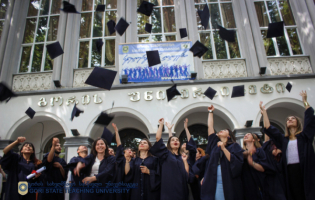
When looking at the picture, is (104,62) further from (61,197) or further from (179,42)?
(61,197)

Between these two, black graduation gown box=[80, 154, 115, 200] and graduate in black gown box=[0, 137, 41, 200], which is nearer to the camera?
black graduation gown box=[80, 154, 115, 200]

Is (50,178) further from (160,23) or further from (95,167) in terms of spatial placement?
(160,23)

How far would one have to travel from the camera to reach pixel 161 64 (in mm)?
8953

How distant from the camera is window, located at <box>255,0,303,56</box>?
30.7ft

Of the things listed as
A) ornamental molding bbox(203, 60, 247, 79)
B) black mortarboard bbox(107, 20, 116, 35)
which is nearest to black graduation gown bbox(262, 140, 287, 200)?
ornamental molding bbox(203, 60, 247, 79)

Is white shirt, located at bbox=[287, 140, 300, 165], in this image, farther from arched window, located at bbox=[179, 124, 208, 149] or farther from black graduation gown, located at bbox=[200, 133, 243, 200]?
arched window, located at bbox=[179, 124, 208, 149]

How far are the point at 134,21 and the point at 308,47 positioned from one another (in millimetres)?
7269

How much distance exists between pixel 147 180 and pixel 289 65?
7.88m

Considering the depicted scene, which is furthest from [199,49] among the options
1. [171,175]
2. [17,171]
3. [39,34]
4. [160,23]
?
[39,34]

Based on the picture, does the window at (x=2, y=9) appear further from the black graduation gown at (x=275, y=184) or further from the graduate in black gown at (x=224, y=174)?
the black graduation gown at (x=275, y=184)

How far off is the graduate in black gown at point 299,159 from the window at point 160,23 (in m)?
7.12

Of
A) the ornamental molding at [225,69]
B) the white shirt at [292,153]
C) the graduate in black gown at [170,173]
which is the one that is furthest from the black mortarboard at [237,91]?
the graduate in black gown at [170,173]

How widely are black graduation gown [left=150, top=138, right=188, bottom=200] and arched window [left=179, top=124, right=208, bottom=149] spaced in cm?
625

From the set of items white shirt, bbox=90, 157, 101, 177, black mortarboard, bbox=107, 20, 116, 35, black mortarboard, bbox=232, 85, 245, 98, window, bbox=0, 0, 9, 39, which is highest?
window, bbox=0, 0, 9, 39
